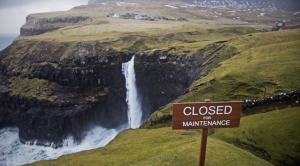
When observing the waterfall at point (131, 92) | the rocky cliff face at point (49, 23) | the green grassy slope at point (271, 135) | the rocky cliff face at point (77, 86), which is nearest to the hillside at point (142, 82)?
the green grassy slope at point (271, 135)

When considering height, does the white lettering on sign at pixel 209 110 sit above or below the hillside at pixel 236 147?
above

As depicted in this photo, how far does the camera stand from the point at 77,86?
6197 cm

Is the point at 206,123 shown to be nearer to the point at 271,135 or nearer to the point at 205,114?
the point at 205,114

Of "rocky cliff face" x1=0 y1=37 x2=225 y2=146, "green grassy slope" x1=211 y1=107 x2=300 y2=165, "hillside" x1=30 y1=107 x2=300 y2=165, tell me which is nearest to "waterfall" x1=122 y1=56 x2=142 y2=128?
"rocky cliff face" x1=0 y1=37 x2=225 y2=146

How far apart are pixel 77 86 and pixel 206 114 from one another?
58.8 m

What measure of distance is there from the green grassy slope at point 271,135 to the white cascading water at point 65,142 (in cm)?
4039

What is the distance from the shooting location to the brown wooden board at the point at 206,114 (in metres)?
10.1

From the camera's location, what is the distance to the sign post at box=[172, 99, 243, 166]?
398 inches

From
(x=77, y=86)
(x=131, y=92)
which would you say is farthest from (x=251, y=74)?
(x=77, y=86)

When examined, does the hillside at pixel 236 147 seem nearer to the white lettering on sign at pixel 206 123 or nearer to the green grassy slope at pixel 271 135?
the green grassy slope at pixel 271 135

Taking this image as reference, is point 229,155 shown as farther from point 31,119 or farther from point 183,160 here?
point 31,119

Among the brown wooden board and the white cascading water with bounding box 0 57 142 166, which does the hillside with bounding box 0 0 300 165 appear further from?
the brown wooden board

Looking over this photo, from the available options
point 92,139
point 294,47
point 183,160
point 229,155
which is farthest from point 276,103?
point 92,139

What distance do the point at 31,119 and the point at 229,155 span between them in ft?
200
